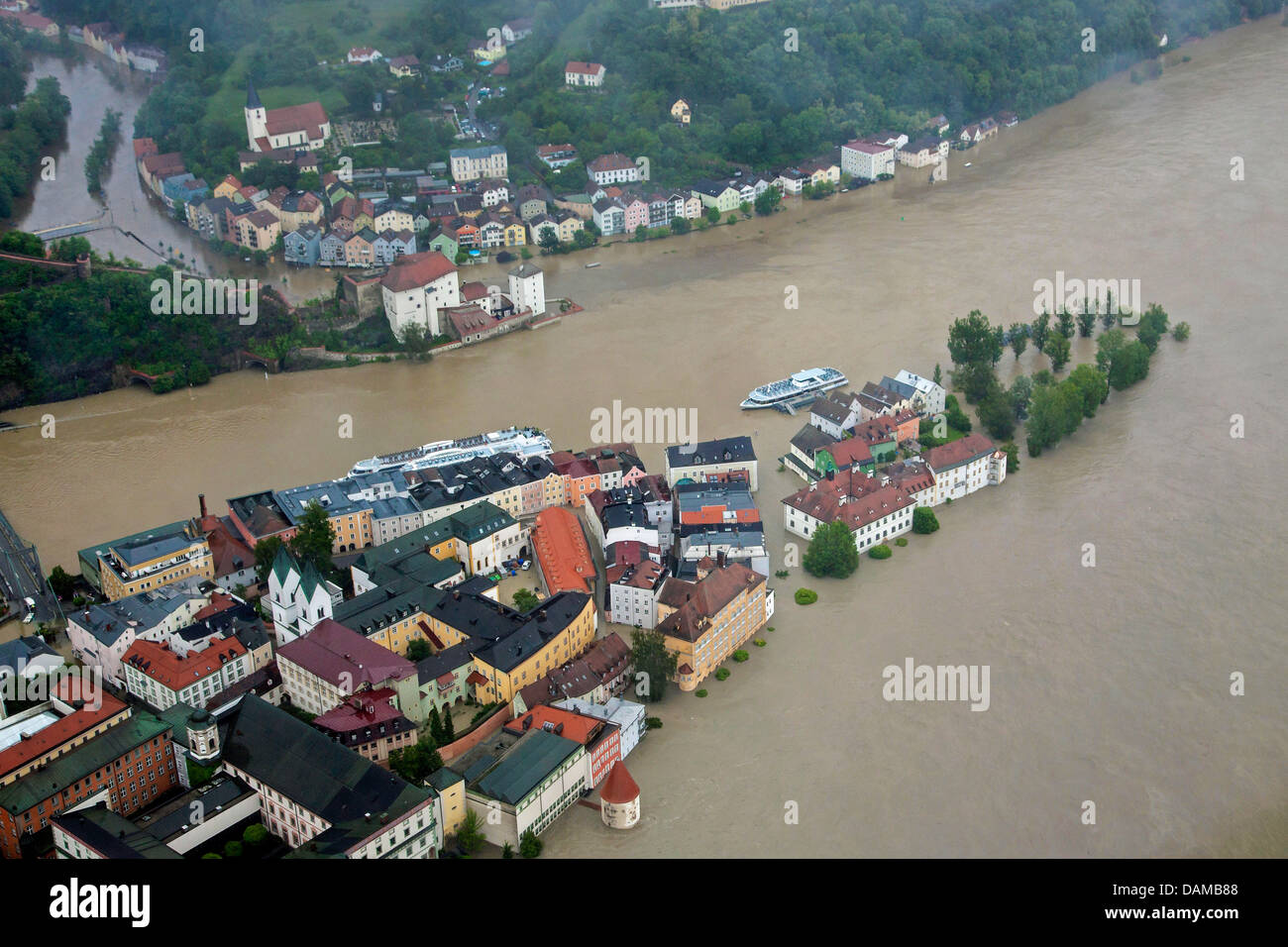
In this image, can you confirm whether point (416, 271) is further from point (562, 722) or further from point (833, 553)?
point (562, 722)

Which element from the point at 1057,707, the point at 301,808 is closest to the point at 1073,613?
the point at 1057,707

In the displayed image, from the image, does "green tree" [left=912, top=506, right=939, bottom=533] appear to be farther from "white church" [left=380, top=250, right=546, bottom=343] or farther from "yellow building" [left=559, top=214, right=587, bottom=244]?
"yellow building" [left=559, top=214, right=587, bottom=244]

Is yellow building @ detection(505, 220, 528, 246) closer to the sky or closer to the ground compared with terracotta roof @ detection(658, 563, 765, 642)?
closer to the sky

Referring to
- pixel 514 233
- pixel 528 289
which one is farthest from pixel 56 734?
pixel 514 233

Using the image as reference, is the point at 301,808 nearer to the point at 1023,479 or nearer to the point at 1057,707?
the point at 1057,707

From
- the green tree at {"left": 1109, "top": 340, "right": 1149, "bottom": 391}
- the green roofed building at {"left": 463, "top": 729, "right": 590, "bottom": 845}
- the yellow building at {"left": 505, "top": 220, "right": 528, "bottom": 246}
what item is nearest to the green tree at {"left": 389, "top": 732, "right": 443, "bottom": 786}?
the green roofed building at {"left": 463, "top": 729, "right": 590, "bottom": 845}

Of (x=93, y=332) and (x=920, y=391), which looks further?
(x=93, y=332)
